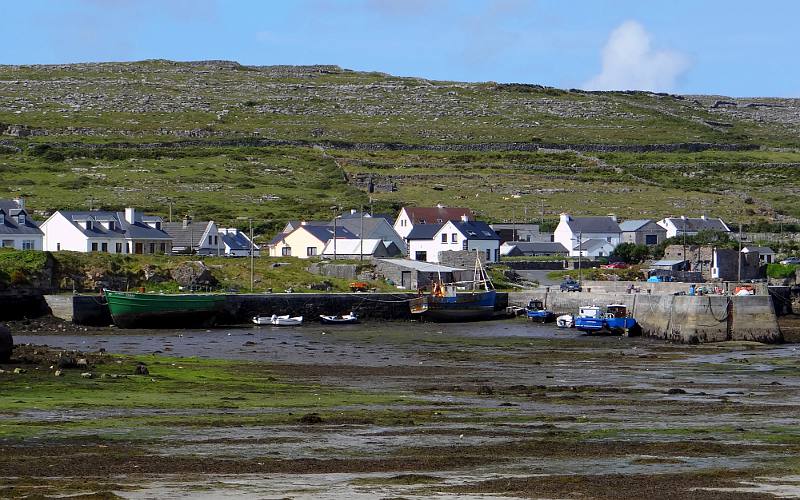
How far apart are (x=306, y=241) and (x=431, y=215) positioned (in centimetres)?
2184

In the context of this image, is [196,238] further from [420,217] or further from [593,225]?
[593,225]

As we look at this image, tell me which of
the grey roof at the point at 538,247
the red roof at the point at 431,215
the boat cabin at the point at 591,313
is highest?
the red roof at the point at 431,215

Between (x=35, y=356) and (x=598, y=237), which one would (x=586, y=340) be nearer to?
(x=35, y=356)

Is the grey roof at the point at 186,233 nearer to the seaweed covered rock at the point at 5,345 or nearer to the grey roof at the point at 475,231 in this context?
the grey roof at the point at 475,231

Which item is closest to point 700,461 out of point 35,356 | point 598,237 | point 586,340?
point 35,356

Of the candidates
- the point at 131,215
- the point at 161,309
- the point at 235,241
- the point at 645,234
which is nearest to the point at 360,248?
the point at 235,241

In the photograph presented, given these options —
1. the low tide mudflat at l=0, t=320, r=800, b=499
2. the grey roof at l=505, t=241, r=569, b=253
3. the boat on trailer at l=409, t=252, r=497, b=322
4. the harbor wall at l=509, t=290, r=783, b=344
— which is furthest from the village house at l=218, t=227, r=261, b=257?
the low tide mudflat at l=0, t=320, r=800, b=499

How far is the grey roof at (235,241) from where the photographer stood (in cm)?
9362

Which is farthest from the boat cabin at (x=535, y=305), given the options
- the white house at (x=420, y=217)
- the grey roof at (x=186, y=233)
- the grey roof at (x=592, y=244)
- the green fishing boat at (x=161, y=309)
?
the grey roof at (x=592, y=244)

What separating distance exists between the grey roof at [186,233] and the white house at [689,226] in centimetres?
4412

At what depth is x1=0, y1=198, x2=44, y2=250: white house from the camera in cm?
7762

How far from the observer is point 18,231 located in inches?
3091

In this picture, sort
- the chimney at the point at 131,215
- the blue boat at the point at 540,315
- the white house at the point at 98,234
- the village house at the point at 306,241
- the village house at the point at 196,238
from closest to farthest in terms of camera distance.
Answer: the blue boat at the point at 540,315
the white house at the point at 98,234
the chimney at the point at 131,215
the village house at the point at 196,238
the village house at the point at 306,241

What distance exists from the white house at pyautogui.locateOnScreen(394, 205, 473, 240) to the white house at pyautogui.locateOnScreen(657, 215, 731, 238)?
17838 millimetres
